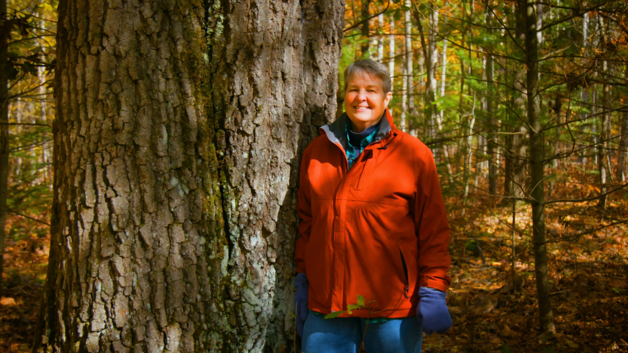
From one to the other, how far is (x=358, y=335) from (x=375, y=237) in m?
0.59

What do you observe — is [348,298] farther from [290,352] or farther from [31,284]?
[31,284]

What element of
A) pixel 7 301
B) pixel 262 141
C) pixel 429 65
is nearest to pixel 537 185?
pixel 262 141

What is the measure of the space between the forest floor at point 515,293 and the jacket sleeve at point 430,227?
1.31 metres

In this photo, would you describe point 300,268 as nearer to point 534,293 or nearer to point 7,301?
point 534,293

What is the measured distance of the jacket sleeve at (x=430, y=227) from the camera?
2.15m

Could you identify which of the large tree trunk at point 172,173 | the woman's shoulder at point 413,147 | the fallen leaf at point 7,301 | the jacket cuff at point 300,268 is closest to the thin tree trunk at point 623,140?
the woman's shoulder at point 413,147

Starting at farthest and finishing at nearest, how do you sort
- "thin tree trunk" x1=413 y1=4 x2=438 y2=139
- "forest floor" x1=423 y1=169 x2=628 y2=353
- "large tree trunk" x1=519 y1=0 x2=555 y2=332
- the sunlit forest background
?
1. "thin tree trunk" x1=413 y1=4 x2=438 y2=139
2. "large tree trunk" x1=519 y1=0 x2=555 y2=332
3. "forest floor" x1=423 y1=169 x2=628 y2=353
4. the sunlit forest background

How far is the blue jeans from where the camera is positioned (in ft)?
7.15

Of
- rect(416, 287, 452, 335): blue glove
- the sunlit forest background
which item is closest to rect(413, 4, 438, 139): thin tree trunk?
the sunlit forest background

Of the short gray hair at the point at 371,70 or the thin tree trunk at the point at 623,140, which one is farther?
the thin tree trunk at the point at 623,140

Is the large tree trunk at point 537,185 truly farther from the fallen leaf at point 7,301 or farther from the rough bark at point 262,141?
the fallen leaf at point 7,301

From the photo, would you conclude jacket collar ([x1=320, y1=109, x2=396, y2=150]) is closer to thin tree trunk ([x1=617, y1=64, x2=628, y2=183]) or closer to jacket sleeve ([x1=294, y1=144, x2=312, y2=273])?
jacket sleeve ([x1=294, y1=144, x2=312, y2=273])

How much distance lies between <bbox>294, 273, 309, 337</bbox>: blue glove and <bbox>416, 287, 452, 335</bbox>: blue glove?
0.67 m

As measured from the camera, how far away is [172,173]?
7.46 feet
